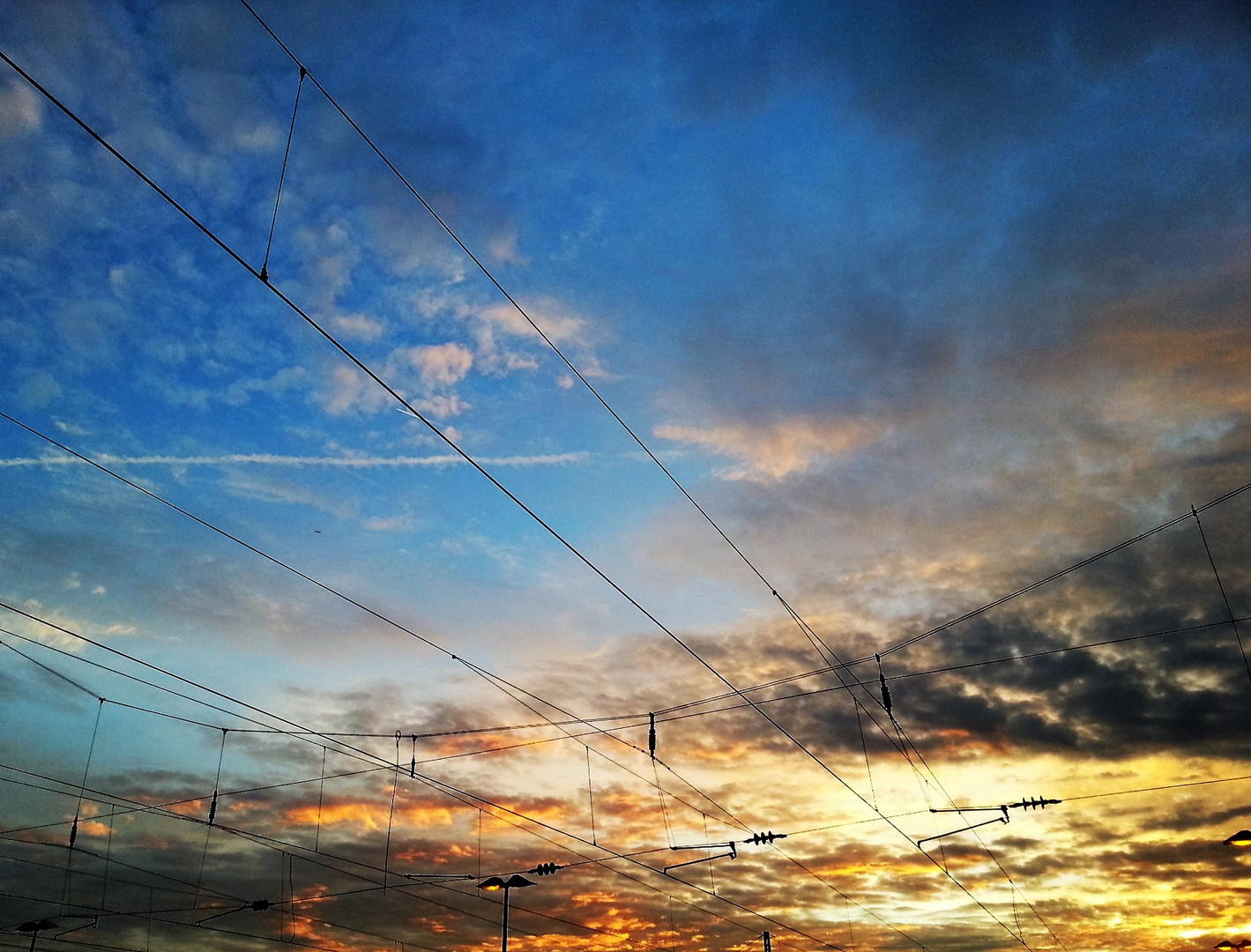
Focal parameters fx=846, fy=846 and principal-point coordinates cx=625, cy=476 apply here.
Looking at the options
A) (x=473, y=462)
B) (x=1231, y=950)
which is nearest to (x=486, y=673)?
(x=473, y=462)

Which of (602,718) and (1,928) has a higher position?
(602,718)

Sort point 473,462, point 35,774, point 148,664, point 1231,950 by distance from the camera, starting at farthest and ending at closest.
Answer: point 1231,950 → point 35,774 → point 148,664 → point 473,462

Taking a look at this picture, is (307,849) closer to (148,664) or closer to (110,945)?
(148,664)

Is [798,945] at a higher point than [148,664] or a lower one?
lower

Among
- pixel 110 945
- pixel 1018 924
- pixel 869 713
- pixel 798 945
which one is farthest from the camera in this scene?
pixel 1018 924

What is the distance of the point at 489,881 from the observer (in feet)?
89.7

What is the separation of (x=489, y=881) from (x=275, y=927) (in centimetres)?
2922

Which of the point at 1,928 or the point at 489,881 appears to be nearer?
the point at 489,881

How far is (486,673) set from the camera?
2064cm

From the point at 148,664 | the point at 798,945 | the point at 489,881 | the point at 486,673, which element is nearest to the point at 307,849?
the point at 489,881

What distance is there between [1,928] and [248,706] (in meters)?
31.5

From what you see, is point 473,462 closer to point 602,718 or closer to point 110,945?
point 602,718

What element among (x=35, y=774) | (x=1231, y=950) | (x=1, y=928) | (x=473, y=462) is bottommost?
(x=1231, y=950)

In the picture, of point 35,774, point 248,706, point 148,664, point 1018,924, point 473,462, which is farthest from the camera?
point 1018,924
